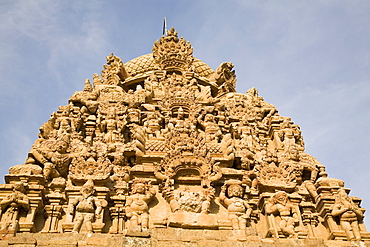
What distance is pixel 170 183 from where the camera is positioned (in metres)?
12.1

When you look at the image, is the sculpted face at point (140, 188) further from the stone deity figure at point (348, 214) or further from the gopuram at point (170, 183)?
the stone deity figure at point (348, 214)

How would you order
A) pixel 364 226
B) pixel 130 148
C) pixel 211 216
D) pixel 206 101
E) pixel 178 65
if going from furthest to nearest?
pixel 178 65, pixel 206 101, pixel 130 148, pixel 364 226, pixel 211 216

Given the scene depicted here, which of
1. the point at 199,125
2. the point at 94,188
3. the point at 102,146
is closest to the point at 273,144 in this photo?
the point at 199,125

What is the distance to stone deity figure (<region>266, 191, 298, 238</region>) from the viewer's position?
1201 cm

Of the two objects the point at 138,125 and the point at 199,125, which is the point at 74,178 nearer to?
the point at 138,125

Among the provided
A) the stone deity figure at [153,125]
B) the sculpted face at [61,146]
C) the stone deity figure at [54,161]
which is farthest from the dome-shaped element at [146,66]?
the stone deity figure at [54,161]

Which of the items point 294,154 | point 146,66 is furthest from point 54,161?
point 146,66

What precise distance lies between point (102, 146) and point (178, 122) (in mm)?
2642

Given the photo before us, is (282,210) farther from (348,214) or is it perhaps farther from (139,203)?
(139,203)

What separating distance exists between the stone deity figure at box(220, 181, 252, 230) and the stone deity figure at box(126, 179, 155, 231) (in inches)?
78.0

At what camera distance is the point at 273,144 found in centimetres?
1634

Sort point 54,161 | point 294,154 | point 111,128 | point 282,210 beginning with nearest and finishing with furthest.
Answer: point 282,210, point 54,161, point 294,154, point 111,128

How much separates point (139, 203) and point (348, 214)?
5.58m

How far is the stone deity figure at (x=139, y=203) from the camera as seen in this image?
11.3 meters
